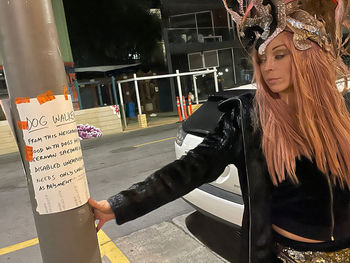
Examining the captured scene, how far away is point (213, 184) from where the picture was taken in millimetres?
2947

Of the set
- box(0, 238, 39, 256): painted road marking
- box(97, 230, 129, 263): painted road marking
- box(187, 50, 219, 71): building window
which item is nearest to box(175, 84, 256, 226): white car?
box(97, 230, 129, 263): painted road marking

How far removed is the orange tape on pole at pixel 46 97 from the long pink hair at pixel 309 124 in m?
0.82

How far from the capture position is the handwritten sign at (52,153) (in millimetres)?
1037

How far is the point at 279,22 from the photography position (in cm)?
125

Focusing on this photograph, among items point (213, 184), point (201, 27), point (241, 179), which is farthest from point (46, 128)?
point (201, 27)

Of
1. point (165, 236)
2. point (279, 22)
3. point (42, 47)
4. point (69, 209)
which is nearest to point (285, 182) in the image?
point (279, 22)

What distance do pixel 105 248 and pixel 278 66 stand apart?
8.87ft

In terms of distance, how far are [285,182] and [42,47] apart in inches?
41.1

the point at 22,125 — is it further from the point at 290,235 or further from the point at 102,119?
the point at 102,119

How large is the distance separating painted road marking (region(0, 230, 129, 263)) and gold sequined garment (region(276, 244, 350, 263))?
2062 mm

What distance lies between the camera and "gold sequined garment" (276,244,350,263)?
124 cm

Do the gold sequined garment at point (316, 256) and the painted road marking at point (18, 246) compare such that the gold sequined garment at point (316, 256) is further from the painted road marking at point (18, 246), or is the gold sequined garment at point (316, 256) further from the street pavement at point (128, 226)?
the painted road marking at point (18, 246)

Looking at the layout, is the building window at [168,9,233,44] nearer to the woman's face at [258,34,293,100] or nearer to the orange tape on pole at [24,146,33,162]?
the woman's face at [258,34,293,100]

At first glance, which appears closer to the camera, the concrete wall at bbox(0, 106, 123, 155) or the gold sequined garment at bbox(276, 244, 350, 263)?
the gold sequined garment at bbox(276, 244, 350, 263)
